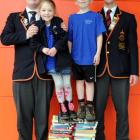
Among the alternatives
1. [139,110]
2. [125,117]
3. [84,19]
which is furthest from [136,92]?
[84,19]

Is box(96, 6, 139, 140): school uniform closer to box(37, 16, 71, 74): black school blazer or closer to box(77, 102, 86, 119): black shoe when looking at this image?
box(77, 102, 86, 119): black shoe

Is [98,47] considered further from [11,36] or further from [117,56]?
[11,36]

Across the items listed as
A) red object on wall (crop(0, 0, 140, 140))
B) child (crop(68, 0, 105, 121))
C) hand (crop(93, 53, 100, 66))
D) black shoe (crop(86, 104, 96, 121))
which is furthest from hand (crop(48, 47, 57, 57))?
red object on wall (crop(0, 0, 140, 140))

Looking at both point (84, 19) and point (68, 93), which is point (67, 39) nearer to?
point (84, 19)

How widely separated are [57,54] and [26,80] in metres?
0.35

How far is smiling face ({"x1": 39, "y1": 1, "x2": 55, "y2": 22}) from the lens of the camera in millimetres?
3396

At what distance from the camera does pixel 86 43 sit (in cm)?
354

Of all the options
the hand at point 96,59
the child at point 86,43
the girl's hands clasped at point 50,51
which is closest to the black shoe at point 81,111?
the child at point 86,43

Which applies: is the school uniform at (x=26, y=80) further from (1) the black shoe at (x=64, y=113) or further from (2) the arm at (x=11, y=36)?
(1) the black shoe at (x=64, y=113)

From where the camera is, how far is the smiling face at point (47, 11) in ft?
11.1

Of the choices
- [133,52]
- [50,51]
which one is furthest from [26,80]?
[133,52]

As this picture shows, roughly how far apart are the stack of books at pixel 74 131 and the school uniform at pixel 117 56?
343 mm

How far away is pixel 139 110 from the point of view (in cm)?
422

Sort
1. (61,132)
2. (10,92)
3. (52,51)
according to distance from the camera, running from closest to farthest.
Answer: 1. (52,51)
2. (61,132)
3. (10,92)
